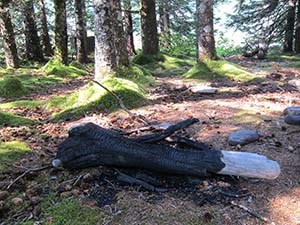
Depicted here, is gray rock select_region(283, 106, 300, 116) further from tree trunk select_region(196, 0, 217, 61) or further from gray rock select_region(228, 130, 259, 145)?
tree trunk select_region(196, 0, 217, 61)

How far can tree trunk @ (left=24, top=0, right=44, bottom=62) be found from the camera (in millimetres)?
14563

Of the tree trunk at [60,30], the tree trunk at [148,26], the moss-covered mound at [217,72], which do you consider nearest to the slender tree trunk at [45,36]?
the tree trunk at [60,30]

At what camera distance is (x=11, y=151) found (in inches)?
163

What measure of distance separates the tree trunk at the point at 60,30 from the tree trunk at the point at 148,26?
115 inches


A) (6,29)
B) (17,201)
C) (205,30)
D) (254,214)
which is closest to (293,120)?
(254,214)

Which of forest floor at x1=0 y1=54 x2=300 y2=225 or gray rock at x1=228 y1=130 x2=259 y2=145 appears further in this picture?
gray rock at x1=228 y1=130 x2=259 y2=145

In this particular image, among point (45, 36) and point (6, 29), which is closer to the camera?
point (6, 29)

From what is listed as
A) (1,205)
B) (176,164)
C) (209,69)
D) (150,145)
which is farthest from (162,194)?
(209,69)

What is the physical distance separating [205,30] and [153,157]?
627cm

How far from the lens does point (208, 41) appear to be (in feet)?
29.4

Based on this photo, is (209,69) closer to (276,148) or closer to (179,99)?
(179,99)

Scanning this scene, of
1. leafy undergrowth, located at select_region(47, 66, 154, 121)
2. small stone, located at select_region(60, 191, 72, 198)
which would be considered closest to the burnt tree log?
small stone, located at select_region(60, 191, 72, 198)

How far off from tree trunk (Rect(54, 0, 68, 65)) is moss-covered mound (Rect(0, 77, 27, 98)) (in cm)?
449

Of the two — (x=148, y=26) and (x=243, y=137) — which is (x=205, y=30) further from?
(x=243, y=137)
